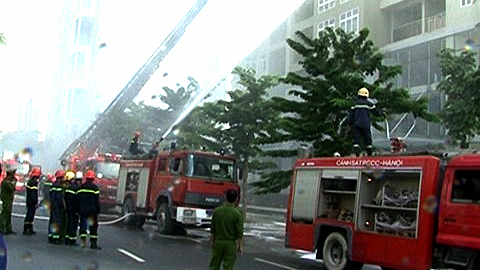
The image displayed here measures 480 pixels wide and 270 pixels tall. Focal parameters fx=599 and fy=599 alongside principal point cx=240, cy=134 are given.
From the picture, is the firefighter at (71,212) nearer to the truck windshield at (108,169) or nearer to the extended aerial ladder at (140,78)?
the truck windshield at (108,169)

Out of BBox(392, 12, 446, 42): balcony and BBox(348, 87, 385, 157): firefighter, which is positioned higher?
BBox(392, 12, 446, 42): balcony

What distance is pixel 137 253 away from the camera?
38.9 feet

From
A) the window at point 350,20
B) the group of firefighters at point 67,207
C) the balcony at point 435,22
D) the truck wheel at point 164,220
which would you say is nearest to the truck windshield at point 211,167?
the truck wheel at point 164,220

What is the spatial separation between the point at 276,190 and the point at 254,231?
2.80 m

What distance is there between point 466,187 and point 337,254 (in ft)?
9.79

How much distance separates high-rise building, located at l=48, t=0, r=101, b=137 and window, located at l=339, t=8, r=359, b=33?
16.6 metres

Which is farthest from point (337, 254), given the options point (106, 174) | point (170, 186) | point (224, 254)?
point (106, 174)

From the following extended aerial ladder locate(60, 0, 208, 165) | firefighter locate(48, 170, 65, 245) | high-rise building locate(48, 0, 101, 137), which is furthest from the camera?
high-rise building locate(48, 0, 101, 137)

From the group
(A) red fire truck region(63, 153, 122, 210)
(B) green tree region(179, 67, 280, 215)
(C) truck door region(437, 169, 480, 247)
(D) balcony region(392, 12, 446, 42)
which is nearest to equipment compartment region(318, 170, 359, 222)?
(C) truck door region(437, 169, 480, 247)

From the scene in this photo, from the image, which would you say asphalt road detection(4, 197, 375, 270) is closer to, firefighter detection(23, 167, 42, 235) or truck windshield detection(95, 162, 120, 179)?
firefighter detection(23, 167, 42, 235)

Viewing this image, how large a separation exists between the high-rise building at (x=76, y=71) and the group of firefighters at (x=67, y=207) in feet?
78.0

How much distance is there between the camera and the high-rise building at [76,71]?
40.5 m

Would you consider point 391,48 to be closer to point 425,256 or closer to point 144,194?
point 144,194

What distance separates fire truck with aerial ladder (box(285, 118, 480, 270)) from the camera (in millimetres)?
8609
